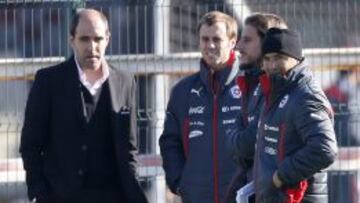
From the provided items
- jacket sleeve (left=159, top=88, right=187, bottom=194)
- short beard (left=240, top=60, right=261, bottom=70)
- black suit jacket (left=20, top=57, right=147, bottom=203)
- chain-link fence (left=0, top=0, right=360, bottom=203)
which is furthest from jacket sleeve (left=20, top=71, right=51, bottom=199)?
chain-link fence (left=0, top=0, right=360, bottom=203)

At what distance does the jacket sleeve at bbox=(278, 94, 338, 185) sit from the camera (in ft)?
21.1

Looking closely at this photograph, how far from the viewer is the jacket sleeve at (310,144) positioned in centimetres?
643

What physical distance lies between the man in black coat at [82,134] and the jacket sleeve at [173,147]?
284mm

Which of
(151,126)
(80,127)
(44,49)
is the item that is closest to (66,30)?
(44,49)

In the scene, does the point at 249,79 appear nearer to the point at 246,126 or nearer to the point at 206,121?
the point at 246,126

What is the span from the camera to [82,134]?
777 centimetres

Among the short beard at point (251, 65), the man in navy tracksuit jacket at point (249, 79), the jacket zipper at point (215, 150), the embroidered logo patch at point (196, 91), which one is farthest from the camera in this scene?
the embroidered logo patch at point (196, 91)

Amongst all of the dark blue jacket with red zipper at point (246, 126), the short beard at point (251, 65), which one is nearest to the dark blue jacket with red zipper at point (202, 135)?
the dark blue jacket with red zipper at point (246, 126)

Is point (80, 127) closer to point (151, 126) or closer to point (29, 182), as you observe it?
point (29, 182)

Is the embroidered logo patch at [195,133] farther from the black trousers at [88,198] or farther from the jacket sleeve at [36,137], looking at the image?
the jacket sleeve at [36,137]

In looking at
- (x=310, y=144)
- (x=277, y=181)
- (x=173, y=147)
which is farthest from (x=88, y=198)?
(x=310, y=144)

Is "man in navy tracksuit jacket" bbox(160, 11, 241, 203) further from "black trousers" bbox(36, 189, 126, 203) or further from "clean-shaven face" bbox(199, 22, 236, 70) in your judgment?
"black trousers" bbox(36, 189, 126, 203)

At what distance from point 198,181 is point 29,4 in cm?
240

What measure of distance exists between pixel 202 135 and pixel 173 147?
32cm
